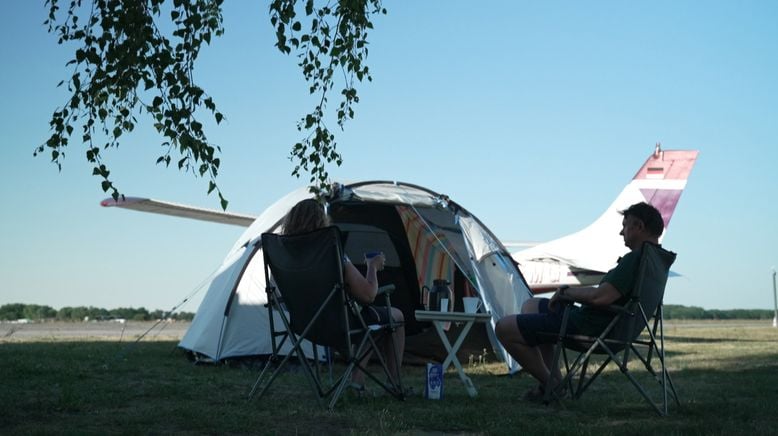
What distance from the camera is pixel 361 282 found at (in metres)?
4.14

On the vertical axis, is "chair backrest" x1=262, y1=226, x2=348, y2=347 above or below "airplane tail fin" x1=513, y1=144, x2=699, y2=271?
below

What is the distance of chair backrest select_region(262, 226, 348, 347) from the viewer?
4.04 meters

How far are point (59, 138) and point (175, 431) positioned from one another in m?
1.28

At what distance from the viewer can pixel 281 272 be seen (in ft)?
14.0

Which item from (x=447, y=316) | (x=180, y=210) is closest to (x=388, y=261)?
(x=447, y=316)

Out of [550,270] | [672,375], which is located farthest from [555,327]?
[550,270]

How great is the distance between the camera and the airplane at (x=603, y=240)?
12.4m

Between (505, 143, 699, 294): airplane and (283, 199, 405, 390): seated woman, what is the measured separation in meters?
7.94

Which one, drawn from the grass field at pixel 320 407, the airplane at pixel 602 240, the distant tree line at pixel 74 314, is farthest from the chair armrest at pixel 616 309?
the distant tree line at pixel 74 314

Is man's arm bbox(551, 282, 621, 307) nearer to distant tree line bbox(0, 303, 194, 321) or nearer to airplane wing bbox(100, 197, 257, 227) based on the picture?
airplane wing bbox(100, 197, 257, 227)

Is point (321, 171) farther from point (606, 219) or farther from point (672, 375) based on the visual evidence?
point (606, 219)

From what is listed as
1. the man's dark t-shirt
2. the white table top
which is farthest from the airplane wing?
the man's dark t-shirt

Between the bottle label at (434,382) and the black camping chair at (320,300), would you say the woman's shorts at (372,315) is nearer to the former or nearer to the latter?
the black camping chair at (320,300)

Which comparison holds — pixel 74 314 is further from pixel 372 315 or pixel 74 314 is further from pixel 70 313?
pixel 372 315
